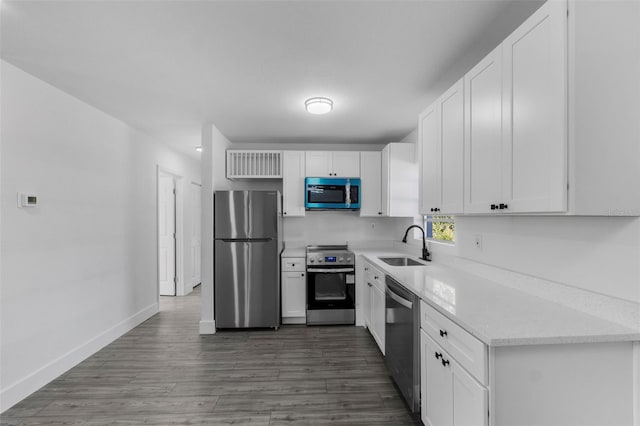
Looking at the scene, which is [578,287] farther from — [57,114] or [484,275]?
[57,114]

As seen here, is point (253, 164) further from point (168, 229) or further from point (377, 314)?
point (377, 314)

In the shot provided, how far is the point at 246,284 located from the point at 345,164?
2065 mm

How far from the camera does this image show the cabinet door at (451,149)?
1936mm

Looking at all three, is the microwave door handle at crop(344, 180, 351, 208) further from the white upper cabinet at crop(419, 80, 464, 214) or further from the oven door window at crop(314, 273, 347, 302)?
the white upper cabinet at crop(419, 80, 464, 214)

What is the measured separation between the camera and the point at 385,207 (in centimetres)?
390

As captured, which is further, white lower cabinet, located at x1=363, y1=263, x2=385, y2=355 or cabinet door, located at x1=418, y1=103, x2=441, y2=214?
white lower cabinet, located at x1=363, y1=263, x2=385, y2=355

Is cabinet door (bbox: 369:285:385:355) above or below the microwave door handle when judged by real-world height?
below

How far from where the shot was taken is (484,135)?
5.49 ft

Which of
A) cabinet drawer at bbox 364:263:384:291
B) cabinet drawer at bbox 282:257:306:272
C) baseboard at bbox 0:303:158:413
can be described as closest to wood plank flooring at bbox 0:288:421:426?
baseboard at bbox 0:303:158:413

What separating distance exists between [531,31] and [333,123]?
2335 millimetres

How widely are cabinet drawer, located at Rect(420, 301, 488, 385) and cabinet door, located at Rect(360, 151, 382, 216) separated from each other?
7.78ft

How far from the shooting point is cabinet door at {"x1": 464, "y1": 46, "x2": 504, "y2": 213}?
1548mm

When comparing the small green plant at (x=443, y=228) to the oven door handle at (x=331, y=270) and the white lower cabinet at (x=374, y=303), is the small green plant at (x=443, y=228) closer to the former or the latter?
the white lower cabinet at (x=374, y=303)

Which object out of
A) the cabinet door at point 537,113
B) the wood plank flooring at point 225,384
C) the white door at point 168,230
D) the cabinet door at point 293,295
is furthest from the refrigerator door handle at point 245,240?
the cabinet door at point 537,113
